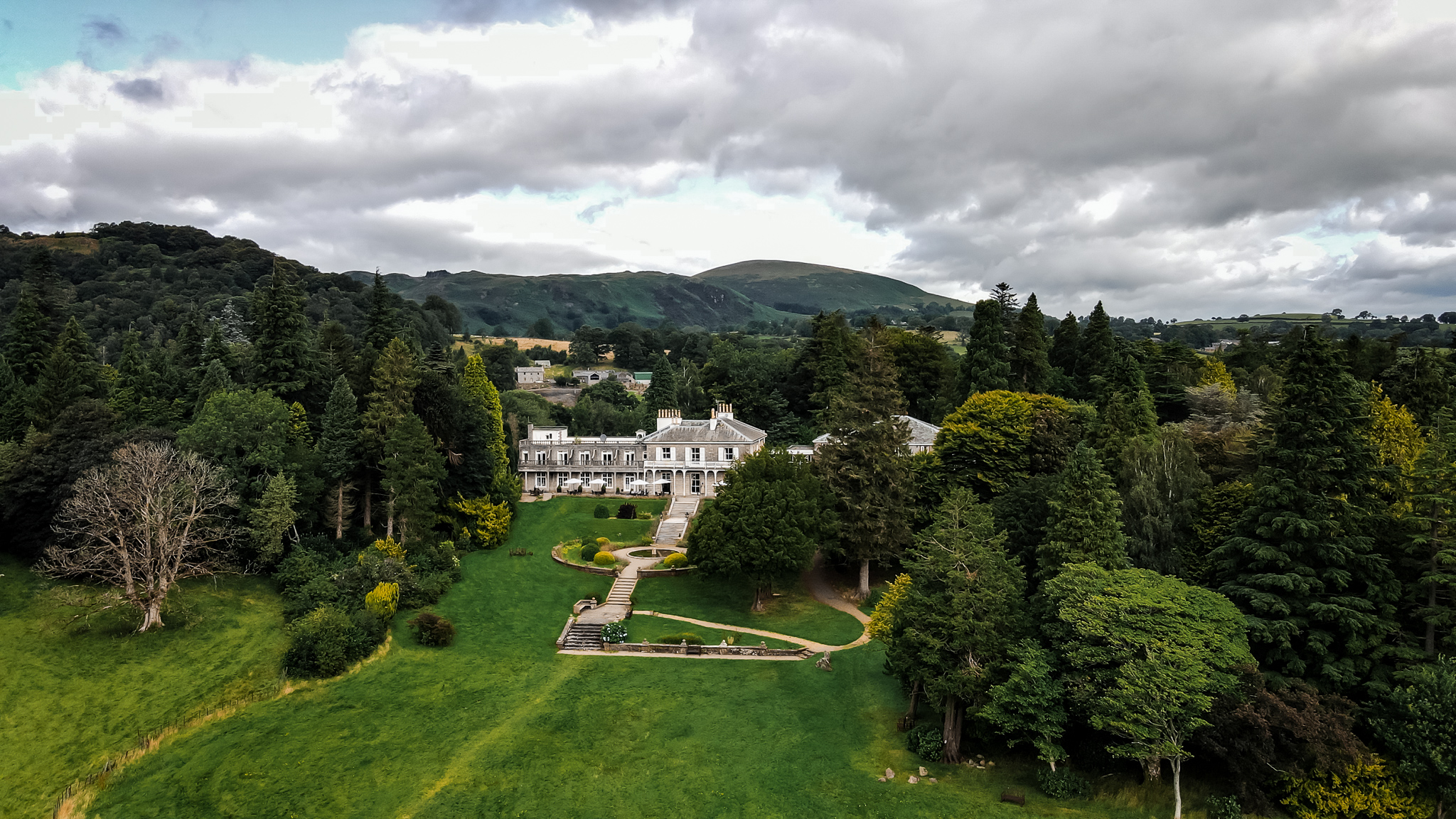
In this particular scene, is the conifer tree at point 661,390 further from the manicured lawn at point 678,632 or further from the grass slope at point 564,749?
the grass slope at point 564,749

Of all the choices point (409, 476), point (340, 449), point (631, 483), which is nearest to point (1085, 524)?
point (409, 476)

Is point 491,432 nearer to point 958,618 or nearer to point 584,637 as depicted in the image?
point 584,637

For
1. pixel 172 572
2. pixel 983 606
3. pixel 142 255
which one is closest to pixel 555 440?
pixel 172 572

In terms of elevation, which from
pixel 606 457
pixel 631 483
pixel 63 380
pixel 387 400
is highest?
pixel 63 380

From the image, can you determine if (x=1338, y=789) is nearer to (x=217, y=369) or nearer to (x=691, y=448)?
(x=691, y=448)

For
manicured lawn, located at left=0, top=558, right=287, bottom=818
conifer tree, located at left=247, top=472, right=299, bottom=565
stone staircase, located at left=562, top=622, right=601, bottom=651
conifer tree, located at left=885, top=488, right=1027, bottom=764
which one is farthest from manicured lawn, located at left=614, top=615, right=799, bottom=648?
conifer tree, located at left=247, top=472, right=299, bottom=565

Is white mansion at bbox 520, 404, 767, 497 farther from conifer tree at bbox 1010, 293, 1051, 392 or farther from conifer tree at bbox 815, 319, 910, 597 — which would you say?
conifer tree at bbox 1010, 293, 1051, 392
